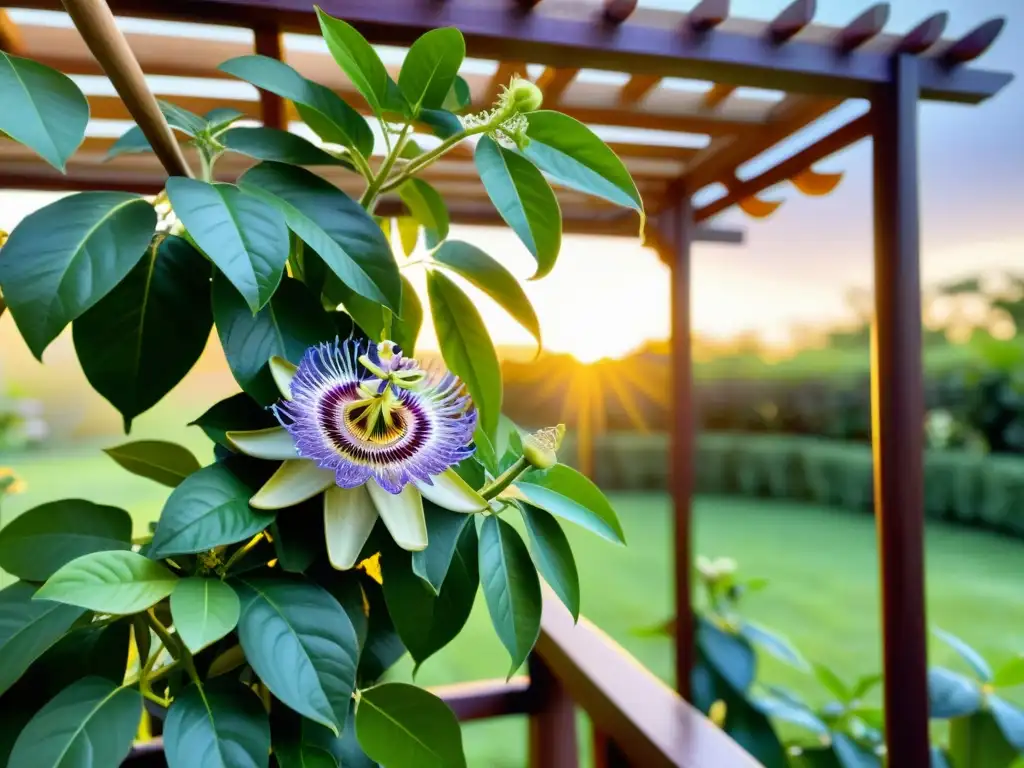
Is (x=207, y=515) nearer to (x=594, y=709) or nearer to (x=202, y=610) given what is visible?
(x=202, y=610)

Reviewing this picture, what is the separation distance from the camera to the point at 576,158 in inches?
16.3

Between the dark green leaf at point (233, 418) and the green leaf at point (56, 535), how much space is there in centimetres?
12

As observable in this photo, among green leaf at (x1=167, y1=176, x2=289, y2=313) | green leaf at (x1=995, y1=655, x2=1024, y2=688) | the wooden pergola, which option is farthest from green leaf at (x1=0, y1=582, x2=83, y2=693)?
green leaf at (x1=995, y1=655, x2=1024, y2=688)

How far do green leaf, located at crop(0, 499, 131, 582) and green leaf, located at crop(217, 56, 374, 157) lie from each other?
31cm

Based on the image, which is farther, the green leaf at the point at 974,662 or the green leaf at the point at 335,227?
the green leaf at the point at 974,662

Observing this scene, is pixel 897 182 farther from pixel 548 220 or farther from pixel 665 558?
pixel 665 558

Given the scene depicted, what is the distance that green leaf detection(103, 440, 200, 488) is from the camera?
19.0 inches

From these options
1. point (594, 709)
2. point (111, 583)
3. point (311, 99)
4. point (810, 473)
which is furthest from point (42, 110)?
point (810, 473)

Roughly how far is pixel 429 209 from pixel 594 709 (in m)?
0.65

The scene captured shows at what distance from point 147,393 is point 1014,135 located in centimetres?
524

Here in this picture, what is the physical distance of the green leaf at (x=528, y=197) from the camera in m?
0.40

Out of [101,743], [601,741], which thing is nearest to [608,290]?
[601,741]

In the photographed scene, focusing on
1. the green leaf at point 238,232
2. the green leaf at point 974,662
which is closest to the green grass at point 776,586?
the green leaf at point 974,662

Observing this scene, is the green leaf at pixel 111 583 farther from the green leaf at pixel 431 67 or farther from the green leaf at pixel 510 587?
the green leaf at pixel 431 67
